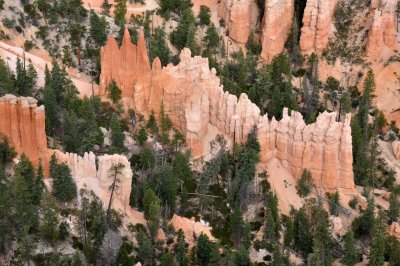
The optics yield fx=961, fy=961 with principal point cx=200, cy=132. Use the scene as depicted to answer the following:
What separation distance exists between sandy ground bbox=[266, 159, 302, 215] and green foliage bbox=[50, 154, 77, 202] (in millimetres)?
21928

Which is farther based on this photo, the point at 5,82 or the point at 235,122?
the point at 235,122

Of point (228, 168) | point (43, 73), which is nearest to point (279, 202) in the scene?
point (228, 168)

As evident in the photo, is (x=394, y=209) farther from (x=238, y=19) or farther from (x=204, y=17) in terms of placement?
(x=204, y=17)

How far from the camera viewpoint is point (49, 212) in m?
85.3

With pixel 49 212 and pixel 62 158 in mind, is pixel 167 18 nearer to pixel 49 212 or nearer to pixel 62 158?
pixel 62 158

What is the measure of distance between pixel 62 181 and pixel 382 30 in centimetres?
4937

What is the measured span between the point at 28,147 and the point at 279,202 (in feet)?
86.5

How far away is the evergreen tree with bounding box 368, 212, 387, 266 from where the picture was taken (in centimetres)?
9069

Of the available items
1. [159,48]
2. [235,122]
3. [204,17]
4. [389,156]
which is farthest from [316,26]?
[235,122]

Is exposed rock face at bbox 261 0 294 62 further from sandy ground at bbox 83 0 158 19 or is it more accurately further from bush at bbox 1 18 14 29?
bush at bbox 1 18 14 29

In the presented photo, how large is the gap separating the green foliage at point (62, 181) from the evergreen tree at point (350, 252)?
2659cm

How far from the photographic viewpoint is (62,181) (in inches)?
3516

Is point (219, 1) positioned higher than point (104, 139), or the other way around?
point (219, 1)

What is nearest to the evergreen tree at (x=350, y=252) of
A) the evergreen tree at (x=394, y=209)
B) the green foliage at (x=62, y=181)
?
the evergreen tree at (x=394, y=209)
